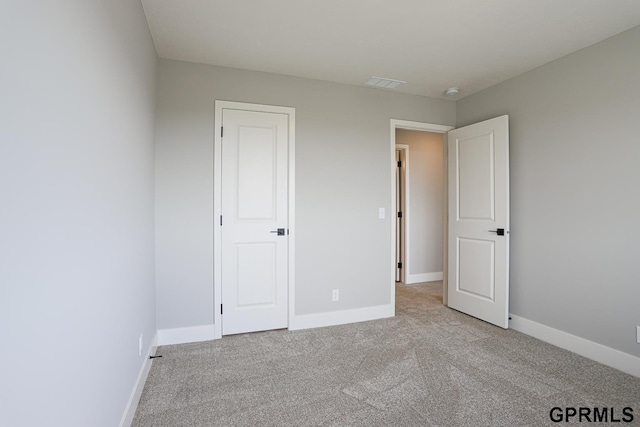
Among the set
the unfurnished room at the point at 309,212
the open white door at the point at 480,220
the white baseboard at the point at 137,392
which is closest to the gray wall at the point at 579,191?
the unfurnished room at the point at 309,212

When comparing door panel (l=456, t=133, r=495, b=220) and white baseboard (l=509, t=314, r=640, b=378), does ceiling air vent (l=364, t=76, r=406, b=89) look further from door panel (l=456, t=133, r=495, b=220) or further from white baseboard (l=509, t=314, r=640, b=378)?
white baseboard (l=509, t=314, r=640, b=378)

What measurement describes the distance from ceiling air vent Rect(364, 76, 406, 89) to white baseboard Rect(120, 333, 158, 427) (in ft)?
10.5

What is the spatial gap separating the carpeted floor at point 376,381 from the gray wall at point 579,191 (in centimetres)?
43

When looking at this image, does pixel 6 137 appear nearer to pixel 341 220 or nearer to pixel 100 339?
pixel 100 339

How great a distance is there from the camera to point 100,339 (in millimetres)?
1294

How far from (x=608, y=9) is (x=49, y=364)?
346 centimetres

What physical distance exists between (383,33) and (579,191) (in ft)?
6.90

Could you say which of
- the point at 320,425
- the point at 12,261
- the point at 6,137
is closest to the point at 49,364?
the point at 12,261

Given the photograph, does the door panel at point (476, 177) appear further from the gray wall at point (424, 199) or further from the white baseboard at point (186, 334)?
the white baseboard at point (186, 334)

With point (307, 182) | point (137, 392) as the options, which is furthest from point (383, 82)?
point (137, 392)

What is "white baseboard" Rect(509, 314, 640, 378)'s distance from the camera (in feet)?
7.54

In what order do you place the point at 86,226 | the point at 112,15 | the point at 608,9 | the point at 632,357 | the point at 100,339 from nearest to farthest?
the point at 86,226
the point at 100,339
the point at 112,15
the point at 608,9
the point at 632,357

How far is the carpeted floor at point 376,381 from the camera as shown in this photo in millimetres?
1814

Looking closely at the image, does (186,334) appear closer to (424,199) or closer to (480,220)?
(480,220)
